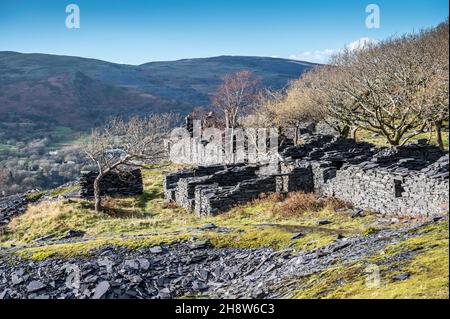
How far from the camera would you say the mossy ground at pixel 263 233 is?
9.63 meters

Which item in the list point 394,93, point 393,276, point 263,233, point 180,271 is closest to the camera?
point 393,276

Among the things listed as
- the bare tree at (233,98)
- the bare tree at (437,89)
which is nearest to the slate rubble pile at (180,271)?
the bare tree at (437,89)

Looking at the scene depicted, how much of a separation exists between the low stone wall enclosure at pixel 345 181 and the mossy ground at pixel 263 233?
930 millimetres

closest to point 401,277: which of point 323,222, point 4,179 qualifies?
point 323,222

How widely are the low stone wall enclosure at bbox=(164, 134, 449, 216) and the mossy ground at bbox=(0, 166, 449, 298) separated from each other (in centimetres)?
93

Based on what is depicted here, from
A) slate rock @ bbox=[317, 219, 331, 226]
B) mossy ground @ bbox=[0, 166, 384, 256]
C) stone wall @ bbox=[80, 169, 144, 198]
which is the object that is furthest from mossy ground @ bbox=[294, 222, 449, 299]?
stone wall @ bbox=[80, 169, 144, 198]

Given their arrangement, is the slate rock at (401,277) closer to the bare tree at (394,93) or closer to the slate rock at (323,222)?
the slate rock at (323,222)

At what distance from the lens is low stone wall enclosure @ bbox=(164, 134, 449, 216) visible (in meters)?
18.1

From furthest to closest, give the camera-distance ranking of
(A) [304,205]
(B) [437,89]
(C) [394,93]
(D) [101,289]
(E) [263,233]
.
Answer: (C) [394,93] < (B) [437,89] < (A) [304,205] < (E) [263,233] < (D) [101,289]

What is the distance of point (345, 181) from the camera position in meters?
23.3

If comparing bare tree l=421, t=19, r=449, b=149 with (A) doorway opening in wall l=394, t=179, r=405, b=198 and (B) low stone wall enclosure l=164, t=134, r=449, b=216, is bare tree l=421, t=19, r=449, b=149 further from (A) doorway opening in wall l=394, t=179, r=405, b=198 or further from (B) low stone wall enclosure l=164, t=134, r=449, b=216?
(A) doorway opening in wall l=394, t=179, r=405, b=198

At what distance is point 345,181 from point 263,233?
7.50m

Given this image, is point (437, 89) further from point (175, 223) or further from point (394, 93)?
point (175, 223)

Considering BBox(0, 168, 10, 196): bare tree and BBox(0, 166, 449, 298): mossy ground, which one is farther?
BBox(0, 168, 10, 196): bare tree
